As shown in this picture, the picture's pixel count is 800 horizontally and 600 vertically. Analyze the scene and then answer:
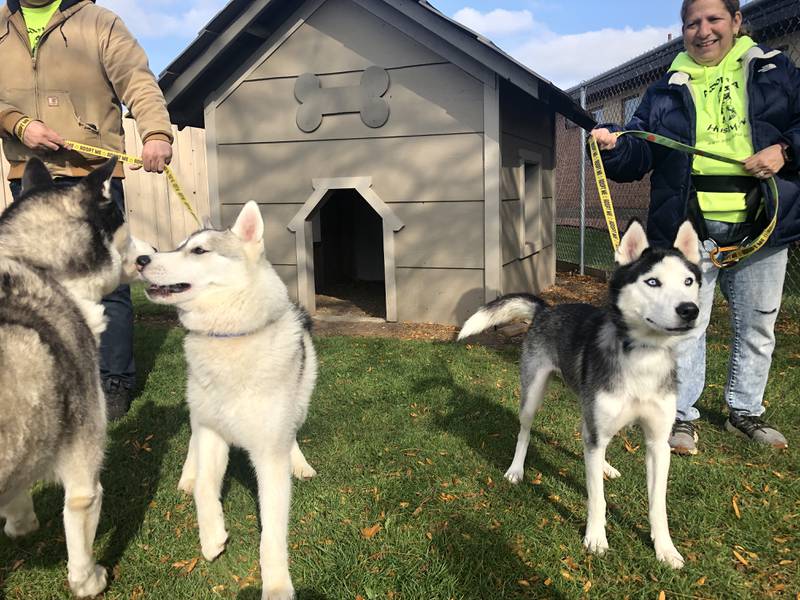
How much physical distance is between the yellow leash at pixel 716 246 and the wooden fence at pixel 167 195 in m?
10.1

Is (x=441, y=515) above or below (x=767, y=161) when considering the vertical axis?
below

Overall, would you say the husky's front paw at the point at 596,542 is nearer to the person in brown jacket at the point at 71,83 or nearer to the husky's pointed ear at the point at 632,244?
the husky's pointed ear at the point at 632,244

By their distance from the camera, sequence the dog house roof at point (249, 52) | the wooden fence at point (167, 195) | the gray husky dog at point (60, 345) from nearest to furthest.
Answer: the gray husky dog at point (60, 345) < the dog house roof at point (249, 52) < the wooden fence at point (167, 195)

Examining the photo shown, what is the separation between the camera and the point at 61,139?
3.46 metres

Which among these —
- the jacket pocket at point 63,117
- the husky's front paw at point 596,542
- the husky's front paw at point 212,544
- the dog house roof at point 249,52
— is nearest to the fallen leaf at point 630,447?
the husky's front paw at point 596,542

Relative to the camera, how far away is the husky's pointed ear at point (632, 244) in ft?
8.83

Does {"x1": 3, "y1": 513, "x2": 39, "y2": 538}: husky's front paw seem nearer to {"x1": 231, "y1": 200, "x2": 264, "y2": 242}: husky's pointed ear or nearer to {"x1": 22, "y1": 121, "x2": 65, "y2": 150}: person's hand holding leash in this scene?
{"x1": 231, "y1": 200, "x2": 264, "y2": 242}: husky's pointed ear

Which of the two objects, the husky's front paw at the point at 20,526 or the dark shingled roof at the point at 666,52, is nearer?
the husky's front paw at the point at 20,526

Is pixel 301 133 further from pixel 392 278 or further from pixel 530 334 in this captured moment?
pixel 530 334

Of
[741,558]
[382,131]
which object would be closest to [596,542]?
[741,558]

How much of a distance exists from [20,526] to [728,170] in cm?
444

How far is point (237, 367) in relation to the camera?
2.38m

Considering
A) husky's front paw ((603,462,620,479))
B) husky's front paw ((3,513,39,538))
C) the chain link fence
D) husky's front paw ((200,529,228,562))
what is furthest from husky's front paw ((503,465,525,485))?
the chain link fence

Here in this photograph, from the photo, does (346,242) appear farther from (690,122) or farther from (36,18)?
(690,122)
